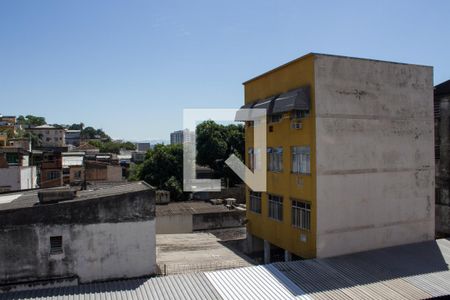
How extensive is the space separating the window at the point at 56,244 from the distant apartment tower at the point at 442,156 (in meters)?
20.8

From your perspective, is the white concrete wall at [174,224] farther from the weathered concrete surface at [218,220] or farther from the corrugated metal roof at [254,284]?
the corrugated metal roof at [254,284]

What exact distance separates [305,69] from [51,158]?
32333 millimetres

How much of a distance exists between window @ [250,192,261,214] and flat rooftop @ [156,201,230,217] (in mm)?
5749

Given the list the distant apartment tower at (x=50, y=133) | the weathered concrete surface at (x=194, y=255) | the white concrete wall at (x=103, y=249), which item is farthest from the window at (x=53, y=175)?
the distant apartment tower at (x=50, y=133)

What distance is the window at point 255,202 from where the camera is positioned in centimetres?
2069

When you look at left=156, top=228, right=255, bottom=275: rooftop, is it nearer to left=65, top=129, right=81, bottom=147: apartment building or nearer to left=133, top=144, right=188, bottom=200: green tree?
left=133, top=144, right=188, bottom=200: green tree

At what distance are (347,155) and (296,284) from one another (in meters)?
6.31

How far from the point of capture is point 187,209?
88.9ft

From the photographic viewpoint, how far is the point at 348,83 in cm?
1630

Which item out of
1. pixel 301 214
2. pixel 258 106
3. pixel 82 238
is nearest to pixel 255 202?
pixel 301 214

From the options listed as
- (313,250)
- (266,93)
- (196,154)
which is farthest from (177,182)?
(313,250)

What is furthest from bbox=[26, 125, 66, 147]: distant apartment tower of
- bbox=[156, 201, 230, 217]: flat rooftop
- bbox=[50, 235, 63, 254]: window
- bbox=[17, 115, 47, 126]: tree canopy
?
bbox=[50, 235, 63, 254]: window

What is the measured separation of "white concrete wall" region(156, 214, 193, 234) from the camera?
25.0 meters

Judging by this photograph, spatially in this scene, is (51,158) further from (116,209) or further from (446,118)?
(446,118)
